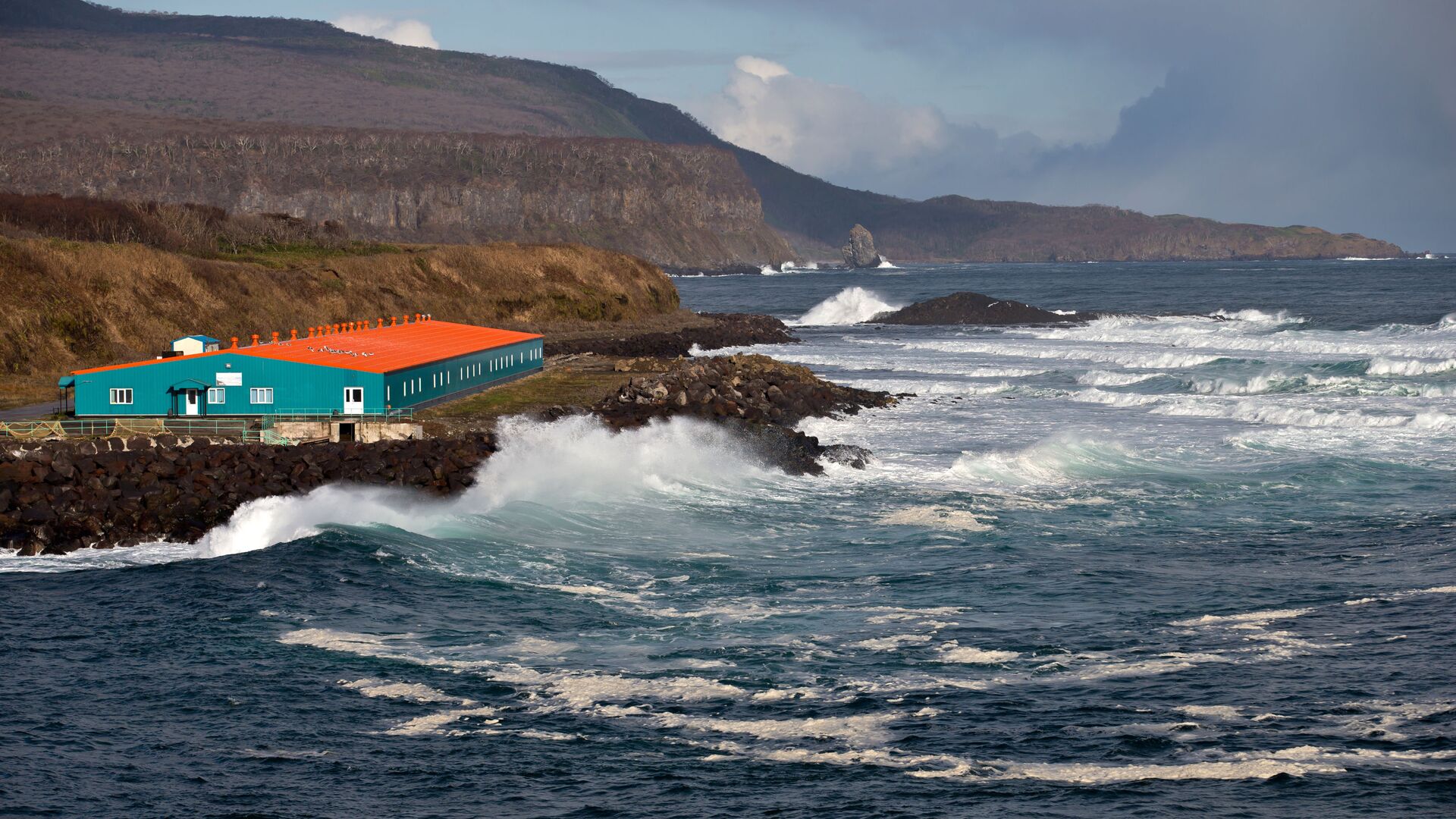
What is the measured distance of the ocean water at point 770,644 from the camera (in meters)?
17.8

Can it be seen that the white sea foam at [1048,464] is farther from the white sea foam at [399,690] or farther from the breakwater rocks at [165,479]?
the white sea foam at [399,690]

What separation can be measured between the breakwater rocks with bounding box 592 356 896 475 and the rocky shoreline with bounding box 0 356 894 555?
0.35 ft

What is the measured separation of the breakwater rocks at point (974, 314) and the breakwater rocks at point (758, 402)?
216ft

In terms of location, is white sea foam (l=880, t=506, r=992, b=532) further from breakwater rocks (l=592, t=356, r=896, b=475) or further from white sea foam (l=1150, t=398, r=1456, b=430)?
white sea foam (l=1150, t=398, r=1456, b=430)

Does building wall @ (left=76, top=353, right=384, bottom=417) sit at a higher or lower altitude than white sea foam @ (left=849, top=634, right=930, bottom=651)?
higher

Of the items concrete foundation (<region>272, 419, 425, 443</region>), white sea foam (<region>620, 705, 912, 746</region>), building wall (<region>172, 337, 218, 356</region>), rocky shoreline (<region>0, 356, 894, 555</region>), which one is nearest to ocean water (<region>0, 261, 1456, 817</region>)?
white sea foam (<region>620, 705, 912, 746</region>)

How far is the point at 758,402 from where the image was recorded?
181ft

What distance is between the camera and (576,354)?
77750 mm

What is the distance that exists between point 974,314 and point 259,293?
68.9 m

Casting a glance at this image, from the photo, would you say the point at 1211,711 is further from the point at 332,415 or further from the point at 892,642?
the point at 332,415

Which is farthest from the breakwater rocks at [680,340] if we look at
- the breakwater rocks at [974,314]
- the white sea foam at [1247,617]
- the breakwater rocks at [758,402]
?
the white sea foam at [1247,617]

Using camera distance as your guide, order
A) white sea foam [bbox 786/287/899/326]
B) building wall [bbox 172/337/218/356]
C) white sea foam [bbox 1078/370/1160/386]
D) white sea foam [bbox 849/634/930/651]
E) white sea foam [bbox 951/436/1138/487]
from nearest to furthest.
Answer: white sea foam [bbox 849/634/930/651] → white sea foam [bbox 951/436/1138/487] → building wall [bbox 172/337/218/356] → white sea foam [bbox 1078/370/1160/386] → white sea foam [bbox 786/287/899/326]

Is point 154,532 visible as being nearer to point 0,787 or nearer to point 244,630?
point 244,630

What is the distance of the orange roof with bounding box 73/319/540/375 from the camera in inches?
1778
